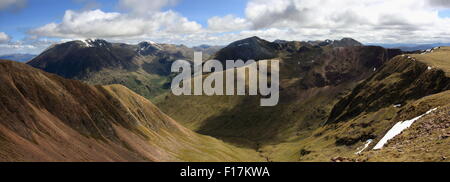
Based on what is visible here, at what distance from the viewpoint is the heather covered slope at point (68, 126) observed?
105 m

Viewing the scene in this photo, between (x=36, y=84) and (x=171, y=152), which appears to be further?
(x=171, y=152)

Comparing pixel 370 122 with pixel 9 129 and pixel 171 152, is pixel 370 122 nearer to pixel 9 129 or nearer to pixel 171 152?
pixel 171 152

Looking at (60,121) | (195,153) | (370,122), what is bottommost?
(195,153)

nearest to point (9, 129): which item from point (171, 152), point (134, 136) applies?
point (134, 136)

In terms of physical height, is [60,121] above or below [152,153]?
above

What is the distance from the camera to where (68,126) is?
13162 centimetres

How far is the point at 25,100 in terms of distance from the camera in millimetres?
121562

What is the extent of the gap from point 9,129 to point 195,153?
97128 millimetres

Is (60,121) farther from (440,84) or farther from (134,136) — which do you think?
(440,84)

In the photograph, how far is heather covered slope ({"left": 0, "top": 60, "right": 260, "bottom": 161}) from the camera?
4136 inches

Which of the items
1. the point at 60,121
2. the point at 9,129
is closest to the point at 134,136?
the point at 60,121
